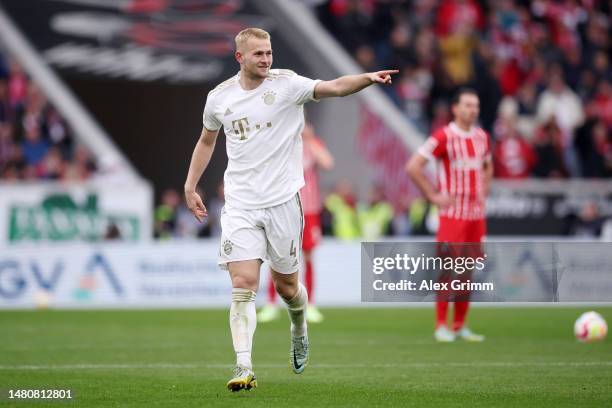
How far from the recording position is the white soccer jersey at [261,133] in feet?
26.2

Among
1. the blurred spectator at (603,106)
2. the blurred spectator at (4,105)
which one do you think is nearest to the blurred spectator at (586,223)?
the blurred spectator at (603,106)

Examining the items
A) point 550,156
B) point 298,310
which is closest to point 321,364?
point 298,310

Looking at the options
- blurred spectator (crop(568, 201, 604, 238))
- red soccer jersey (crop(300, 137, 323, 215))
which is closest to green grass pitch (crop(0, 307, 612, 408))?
red soccer jersey (crop(300, 137, 323, 215))

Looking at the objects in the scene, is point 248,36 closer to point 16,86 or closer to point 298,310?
point 298,310

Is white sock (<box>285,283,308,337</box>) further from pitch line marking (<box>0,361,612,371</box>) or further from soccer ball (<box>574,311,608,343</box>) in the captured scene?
soccer ball (<box>574,311,608,343</box>)

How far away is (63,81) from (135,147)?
6.10 ft

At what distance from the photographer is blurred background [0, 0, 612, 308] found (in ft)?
61.1

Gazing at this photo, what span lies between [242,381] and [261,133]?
1616 millimetres

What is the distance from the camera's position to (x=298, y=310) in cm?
853

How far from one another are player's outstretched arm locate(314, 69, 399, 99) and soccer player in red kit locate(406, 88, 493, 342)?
4303 millimetres

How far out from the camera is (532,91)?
25344mm

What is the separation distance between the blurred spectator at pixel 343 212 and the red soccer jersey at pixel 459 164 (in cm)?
943

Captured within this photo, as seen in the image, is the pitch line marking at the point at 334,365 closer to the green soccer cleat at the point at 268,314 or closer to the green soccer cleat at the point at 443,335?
the green soccer cleat at the point at 443,335

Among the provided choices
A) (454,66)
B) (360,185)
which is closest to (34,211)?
(360,185)
